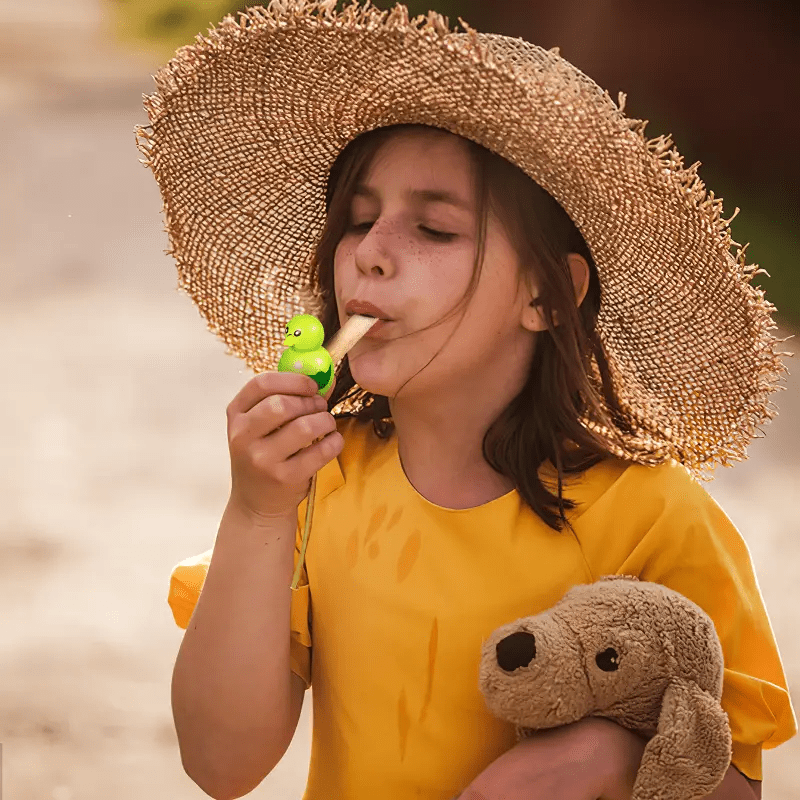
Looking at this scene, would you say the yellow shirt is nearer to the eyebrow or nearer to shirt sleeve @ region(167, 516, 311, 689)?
shirt sleeve @ region(167, 516, 311, 689)

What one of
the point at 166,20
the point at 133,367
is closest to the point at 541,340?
the point at 133,367

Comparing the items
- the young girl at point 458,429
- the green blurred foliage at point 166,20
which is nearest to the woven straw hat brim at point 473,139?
the young girl at point 458,429

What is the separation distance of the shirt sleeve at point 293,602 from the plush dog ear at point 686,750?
1.42ft

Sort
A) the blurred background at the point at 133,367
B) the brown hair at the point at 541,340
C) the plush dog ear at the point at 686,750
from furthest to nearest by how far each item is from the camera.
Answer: the blurred background at the point at 133,367 → the brown hair at the point at 541,340 → the plush dog ear at the point at 686,750

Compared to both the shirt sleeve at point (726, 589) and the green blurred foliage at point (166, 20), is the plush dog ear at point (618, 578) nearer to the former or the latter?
the shirt sleeve at point (726, 589)

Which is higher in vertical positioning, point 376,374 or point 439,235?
point 439,235

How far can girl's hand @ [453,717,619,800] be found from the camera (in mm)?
1190

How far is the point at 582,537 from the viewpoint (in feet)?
4.39

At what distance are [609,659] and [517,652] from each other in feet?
0.30

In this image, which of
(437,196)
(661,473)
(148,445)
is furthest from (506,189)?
(148,445)

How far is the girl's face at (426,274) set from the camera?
1.30m

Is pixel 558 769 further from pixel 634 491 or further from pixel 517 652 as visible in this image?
pixel 634 491

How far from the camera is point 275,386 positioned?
119 cm

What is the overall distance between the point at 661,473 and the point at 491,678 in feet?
1.10
